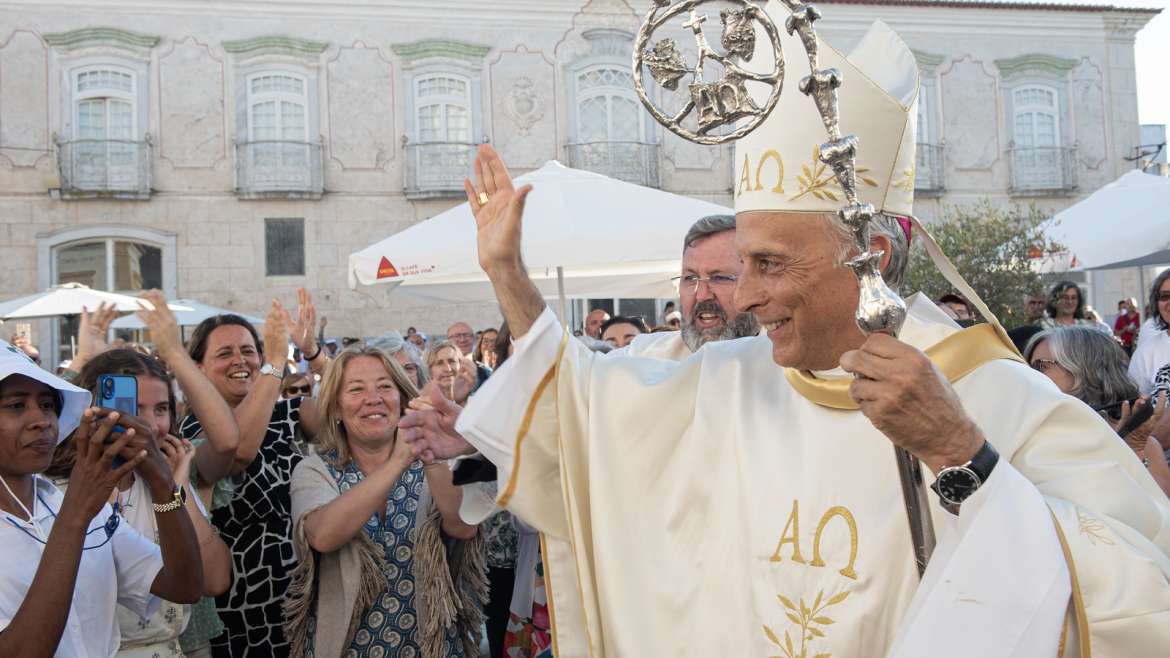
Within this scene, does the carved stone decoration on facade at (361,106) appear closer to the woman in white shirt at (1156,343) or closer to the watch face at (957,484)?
the woman in white shirt at (1156,343)

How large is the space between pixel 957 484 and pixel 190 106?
63.5ft

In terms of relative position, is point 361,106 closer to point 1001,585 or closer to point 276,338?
point 276,338


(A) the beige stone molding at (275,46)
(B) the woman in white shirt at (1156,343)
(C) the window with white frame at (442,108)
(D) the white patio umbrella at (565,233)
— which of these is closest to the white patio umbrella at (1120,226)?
(B) the woman in white shirt at (1156,343)

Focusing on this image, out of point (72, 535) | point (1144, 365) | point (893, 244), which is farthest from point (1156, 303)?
point (72, 535)

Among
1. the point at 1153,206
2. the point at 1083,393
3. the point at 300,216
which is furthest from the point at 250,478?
the point at 300,216

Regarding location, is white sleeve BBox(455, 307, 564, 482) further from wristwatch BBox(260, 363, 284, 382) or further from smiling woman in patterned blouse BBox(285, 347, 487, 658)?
wristwatch BBox(260, 363, 284, 382)

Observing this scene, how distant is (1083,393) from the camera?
13.4 feet

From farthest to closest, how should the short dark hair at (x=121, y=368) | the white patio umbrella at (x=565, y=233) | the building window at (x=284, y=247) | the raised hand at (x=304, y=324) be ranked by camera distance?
the building window at (x=284, y=247)
the white patio umbrella at (x=565, y=233)
the raised hand at (x=304, y=324)
the short dark hair at (x=121, y=368)

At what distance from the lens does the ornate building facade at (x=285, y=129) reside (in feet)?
61.3

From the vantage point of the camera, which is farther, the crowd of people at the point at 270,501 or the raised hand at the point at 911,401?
the crowd of people at the point at 270,501

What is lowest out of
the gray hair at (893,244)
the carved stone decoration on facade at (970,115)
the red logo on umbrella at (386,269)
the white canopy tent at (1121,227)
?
the gray hair at (893,244)

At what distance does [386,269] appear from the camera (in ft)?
20.6

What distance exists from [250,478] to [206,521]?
0.60 m

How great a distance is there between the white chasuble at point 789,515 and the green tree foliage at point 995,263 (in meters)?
8.48
